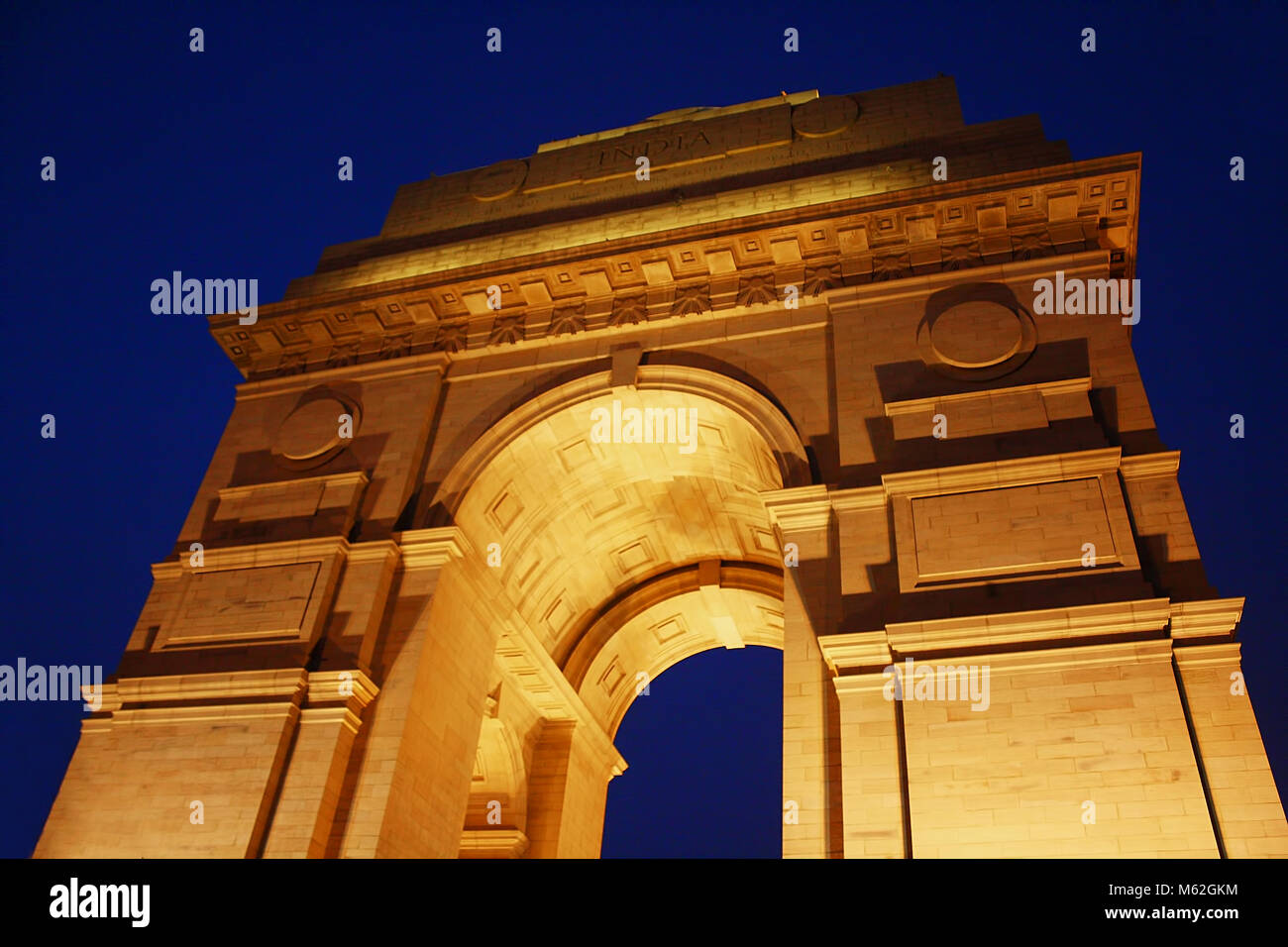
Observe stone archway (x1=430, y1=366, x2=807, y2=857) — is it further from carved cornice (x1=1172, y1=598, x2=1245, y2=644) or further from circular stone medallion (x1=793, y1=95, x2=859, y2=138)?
circular stone medallion (x1=793, y1=95, x2=859, y2=138)

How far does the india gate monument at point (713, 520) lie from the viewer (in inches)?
504

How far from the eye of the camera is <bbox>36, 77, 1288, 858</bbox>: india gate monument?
1281cm

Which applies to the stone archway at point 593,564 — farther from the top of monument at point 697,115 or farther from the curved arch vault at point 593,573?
the top of monument at point 697,115

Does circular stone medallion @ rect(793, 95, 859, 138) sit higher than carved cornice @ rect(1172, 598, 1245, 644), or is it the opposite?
circular stone medallion @ rect(793, 95, 859, 138)

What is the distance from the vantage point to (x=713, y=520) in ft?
76.2

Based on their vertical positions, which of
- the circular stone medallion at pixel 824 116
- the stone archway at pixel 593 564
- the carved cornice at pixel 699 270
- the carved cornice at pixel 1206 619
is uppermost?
the circular stone medallion at pixel 824 116

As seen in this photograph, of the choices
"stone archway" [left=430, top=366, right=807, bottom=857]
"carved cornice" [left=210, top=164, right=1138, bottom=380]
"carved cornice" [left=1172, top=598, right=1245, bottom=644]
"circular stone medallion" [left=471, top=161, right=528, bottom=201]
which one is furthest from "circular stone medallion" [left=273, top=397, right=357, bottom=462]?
"carved cornice" [left=1172, top=598, right=1245, bottom=644]

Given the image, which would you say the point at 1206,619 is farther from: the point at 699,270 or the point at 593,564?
the point at 593,564

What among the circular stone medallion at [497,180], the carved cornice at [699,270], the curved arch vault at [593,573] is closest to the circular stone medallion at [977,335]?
the carved cornice at [699,270]

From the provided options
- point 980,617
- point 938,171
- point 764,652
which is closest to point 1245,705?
point 980,617
